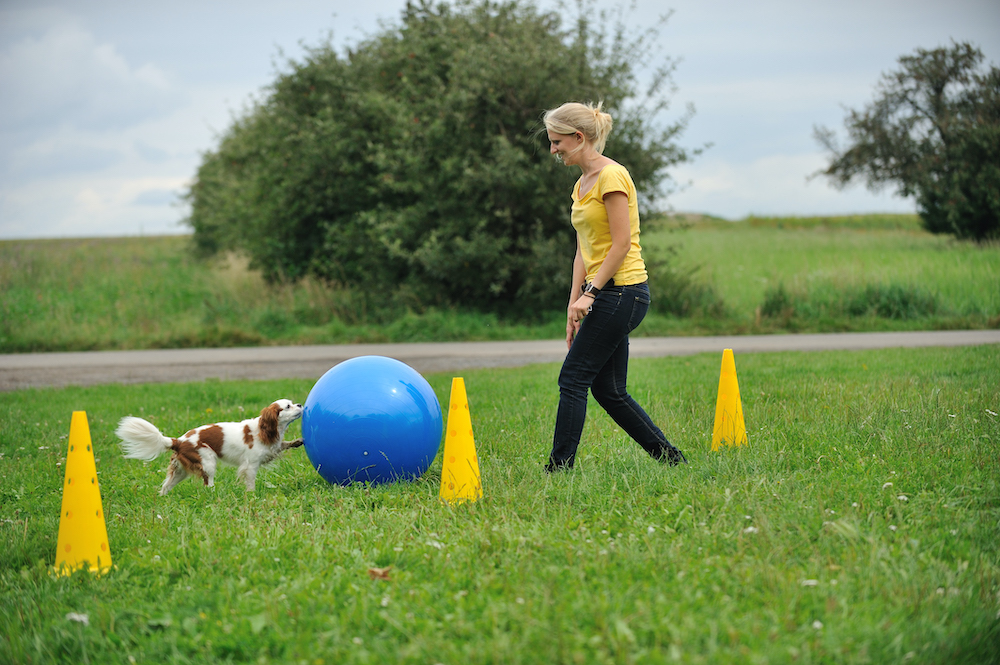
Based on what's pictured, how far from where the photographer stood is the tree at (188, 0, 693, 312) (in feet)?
49.5

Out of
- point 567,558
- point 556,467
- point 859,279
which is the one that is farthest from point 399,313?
point 567,558

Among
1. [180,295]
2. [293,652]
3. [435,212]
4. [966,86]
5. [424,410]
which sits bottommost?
[293,652]

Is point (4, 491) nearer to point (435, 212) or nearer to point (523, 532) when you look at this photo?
point (523, 532)

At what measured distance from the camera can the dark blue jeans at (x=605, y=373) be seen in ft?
14.9

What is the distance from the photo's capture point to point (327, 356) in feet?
41.9

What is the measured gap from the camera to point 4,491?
17.1ft

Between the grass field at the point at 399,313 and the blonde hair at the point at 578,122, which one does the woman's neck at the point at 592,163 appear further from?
the grass field at the point at 399,313

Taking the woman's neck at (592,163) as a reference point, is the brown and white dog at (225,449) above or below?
below

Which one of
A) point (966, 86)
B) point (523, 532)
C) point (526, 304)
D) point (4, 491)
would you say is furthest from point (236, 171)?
point (966, 86)

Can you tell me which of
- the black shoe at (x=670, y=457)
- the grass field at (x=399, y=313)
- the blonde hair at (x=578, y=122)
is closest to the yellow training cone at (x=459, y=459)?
the black shoe at (x=670, y=457)

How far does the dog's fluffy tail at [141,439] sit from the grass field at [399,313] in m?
10.0

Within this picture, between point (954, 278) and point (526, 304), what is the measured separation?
32.8ft

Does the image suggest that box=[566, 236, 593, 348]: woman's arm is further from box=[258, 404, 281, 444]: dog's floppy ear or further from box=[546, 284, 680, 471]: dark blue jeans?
box=[258, 404, 281, 444]: dog's floppy ear

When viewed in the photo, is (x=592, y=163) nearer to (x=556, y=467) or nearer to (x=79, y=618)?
(x=556, y=467)
